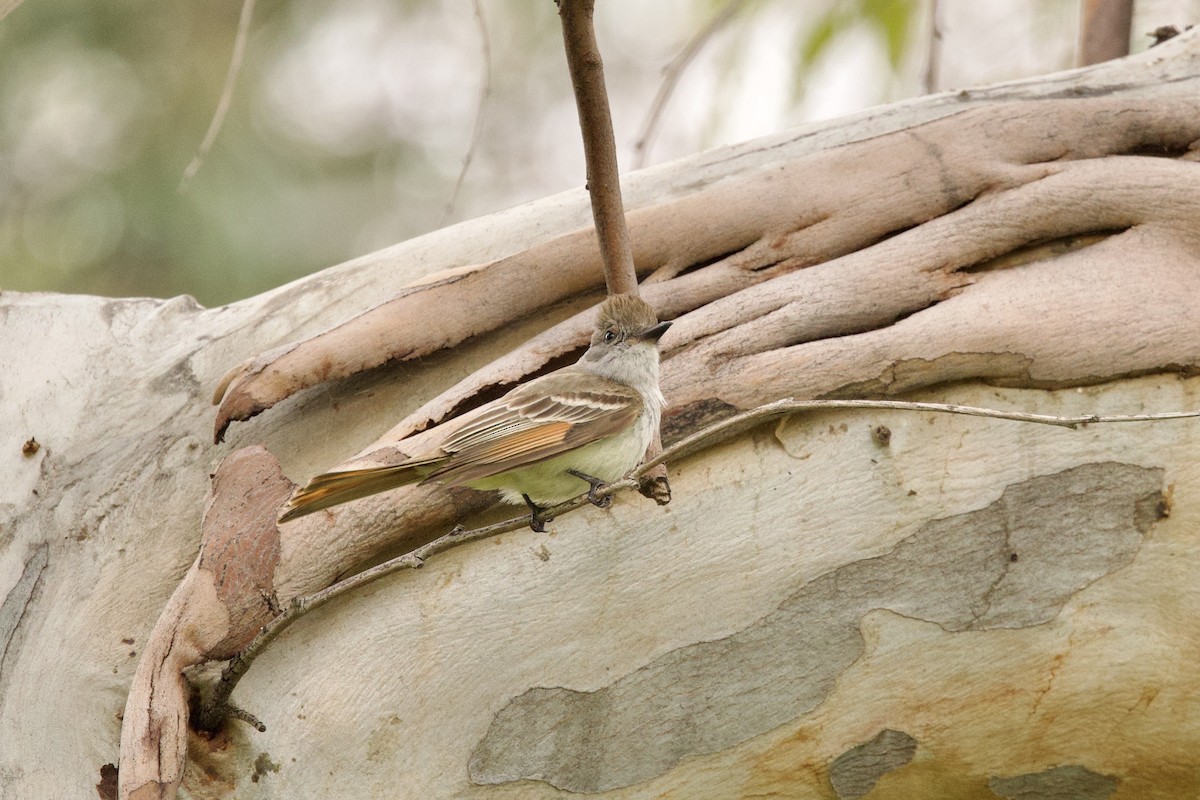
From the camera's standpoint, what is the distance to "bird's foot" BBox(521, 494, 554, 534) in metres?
3.02

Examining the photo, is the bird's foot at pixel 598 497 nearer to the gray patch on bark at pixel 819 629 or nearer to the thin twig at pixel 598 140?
the gray patch on bark at pixel 819 629

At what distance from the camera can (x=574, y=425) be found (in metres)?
3.35

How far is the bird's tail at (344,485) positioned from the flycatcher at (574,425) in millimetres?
36

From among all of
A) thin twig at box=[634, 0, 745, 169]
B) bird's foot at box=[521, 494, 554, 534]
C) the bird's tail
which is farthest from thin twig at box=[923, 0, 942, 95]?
the bird's tail

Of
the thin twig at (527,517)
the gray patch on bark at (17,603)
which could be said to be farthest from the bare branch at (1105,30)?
the gray patch on bark at (17,603)

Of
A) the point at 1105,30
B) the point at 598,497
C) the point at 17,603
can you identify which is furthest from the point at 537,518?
the point at 1105,30

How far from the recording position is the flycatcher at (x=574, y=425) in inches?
122

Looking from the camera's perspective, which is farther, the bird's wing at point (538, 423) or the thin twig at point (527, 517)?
the bird's wing at point (538, 423)

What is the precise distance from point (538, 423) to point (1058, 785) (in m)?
1.73

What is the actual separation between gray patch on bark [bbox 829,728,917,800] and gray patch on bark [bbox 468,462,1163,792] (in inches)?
7.5

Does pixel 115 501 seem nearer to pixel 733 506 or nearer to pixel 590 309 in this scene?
pixel 590 309

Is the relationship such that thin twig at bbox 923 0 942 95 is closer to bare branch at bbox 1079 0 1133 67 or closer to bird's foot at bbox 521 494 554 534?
bare branch at bbox 1079 0 1133 67

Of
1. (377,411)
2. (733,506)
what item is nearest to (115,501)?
(377,411)

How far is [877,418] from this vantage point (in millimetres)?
3178
